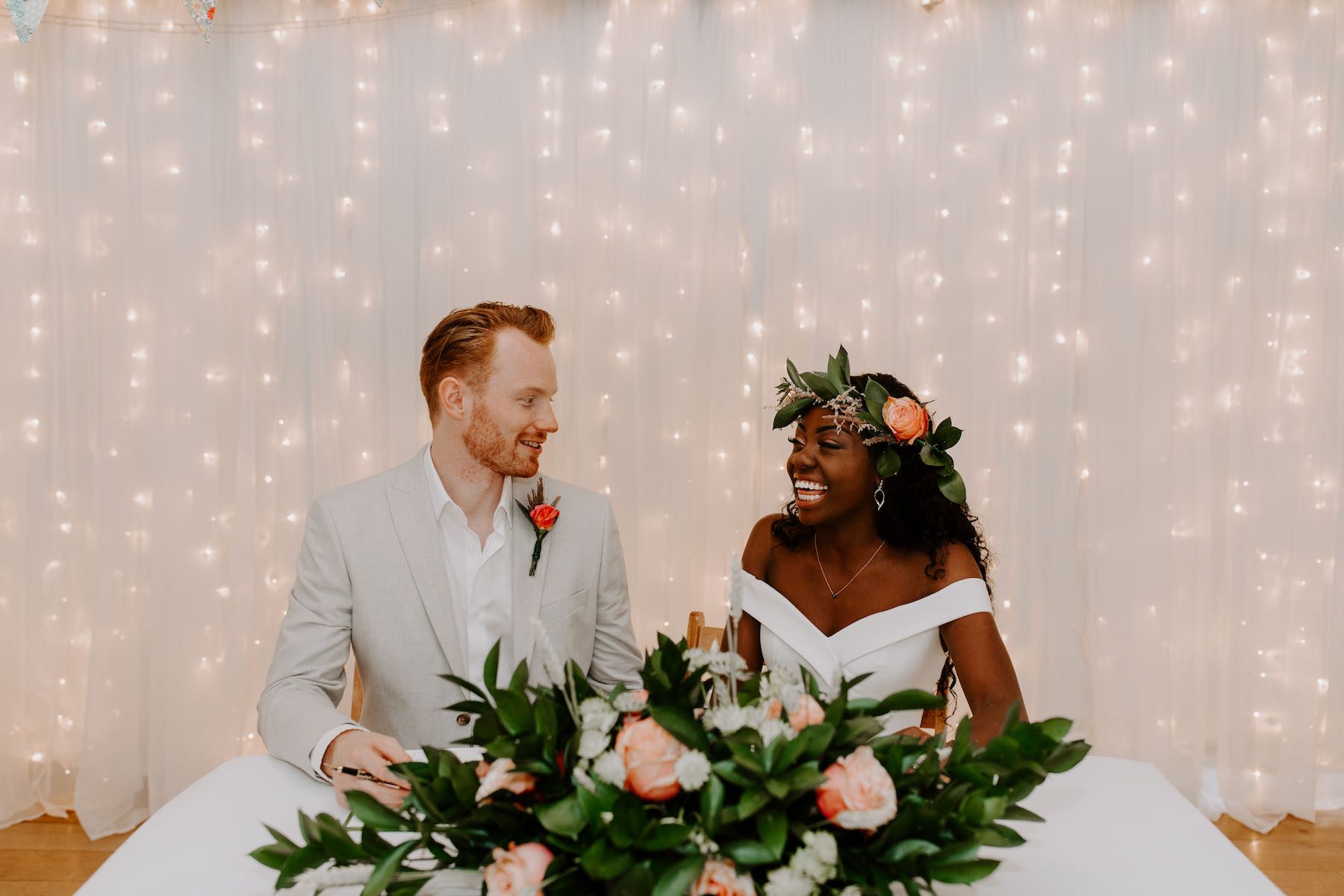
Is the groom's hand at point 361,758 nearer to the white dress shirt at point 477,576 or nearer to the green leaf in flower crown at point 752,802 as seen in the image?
the white dress shirt at point 477,576

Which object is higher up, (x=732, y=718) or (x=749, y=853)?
(x=732, y=718)

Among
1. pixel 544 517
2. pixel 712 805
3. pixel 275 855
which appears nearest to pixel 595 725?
pixel 712 805

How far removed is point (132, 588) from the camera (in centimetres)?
331

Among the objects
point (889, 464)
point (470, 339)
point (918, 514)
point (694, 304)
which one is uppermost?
point (694, 304)

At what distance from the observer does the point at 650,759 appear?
92 cm

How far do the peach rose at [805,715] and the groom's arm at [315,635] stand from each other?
105cm

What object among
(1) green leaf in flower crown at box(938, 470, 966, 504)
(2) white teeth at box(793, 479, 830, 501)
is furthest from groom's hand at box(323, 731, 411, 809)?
(1) green leaf in flower crown at box(938, 470, 966, 504)

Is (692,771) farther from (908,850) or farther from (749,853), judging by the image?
(908,850)

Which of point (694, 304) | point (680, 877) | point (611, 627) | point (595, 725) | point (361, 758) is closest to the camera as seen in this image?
point (680, 877)

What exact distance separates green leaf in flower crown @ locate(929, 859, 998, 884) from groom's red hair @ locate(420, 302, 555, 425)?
5.05ft

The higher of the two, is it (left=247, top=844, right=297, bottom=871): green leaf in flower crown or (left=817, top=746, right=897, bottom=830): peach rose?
(left=817, top=746, right=897, bottom=830): peach rose

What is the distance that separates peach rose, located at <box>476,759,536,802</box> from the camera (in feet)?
3.17

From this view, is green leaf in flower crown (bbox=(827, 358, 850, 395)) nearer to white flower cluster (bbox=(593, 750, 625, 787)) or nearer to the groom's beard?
the groom's beard

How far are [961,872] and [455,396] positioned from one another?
5.21ft
